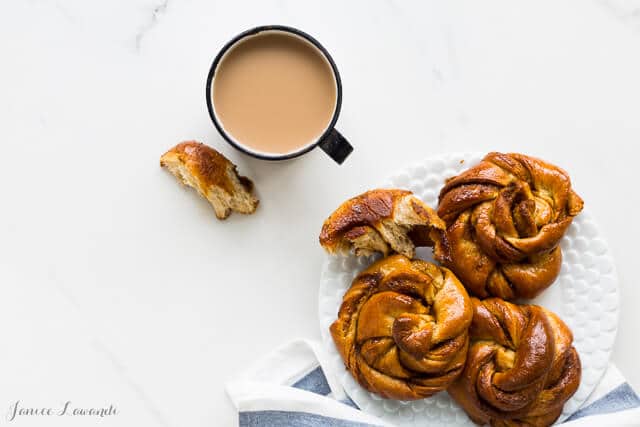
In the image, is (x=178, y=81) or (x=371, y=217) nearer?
(x=371, y=217)

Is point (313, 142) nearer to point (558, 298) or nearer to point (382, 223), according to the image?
point (382, 223)

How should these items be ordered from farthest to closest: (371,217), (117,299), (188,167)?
(117,299), (188,167), (371,217)

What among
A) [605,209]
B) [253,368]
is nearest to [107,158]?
[253,368]

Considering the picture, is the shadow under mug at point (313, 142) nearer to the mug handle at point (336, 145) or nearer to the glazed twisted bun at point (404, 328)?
the mug handle at point (336, 145)

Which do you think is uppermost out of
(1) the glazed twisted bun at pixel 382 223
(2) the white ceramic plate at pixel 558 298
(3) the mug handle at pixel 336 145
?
(3) the mug handle at pixel 336 145

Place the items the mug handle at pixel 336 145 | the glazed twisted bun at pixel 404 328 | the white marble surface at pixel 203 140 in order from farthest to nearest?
1. the white marble surface at pixel 203 140
2. the mug handle at pixel 336 145
3. the glazed twisted bun at pixel 404 328

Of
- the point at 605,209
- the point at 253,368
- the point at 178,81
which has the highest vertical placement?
the point at 178,81

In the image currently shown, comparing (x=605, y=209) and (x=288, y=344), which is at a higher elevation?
(x=288, y=344)

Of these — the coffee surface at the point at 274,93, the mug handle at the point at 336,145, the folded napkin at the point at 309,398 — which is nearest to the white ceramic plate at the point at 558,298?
the folded napkin at the point at 309,398

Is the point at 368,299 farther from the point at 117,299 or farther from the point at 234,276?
the point at 117,299
